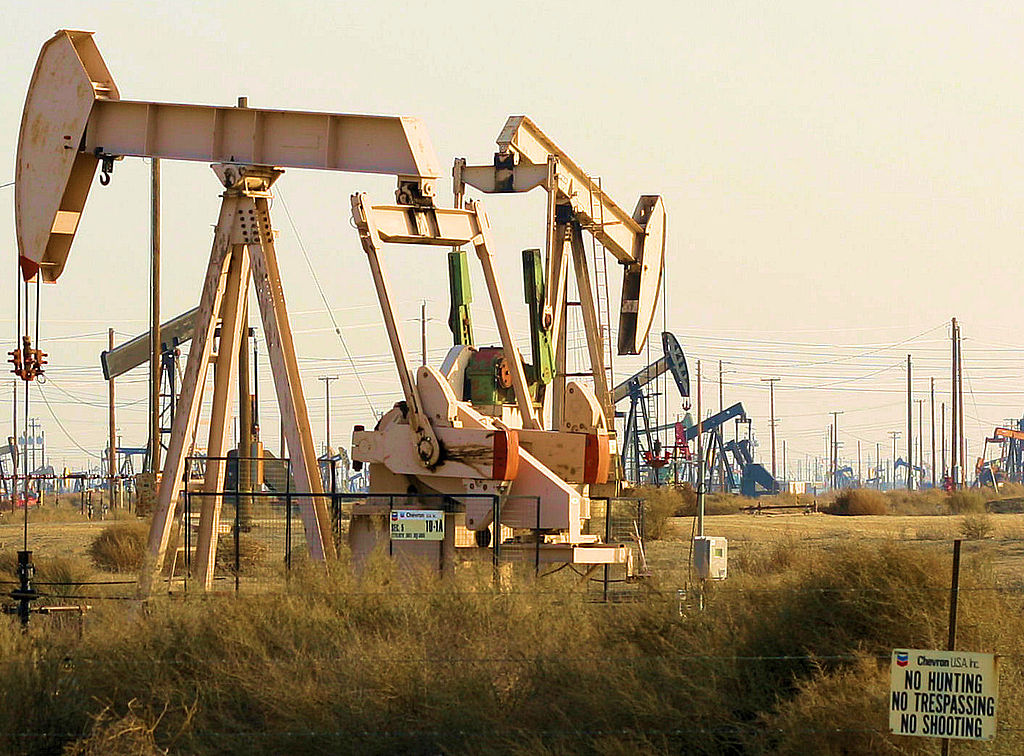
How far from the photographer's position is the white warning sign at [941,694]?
30.4 feet

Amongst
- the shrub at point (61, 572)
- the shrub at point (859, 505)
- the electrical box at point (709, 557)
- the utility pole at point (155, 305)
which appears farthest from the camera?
the shrub at point (859, 505)

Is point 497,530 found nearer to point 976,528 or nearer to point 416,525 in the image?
point 416,525

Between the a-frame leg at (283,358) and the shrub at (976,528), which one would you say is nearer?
the a-frame leg at (283,358)

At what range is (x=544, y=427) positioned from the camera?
21.5 m

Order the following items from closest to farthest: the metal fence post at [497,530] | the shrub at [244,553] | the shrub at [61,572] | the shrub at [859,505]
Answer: the metal fence post at [497,530] < the shrub at [244,553] < the shrub at [61,572] < the shrub at [859,505]

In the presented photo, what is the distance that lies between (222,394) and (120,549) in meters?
11.3

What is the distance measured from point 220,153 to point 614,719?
8.16 m

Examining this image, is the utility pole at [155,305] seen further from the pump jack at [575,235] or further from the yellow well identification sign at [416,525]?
the yellow well identification sign at [416,525]

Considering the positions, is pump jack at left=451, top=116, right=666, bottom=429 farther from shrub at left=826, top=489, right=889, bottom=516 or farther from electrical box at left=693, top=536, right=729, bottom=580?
shrub at left=826, top=489, right=889, bottom=516

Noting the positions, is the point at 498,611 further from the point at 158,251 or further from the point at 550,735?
the point at 158,251

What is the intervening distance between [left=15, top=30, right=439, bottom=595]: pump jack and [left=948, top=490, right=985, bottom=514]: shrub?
48.2 m

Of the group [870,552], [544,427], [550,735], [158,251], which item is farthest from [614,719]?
[158,251]

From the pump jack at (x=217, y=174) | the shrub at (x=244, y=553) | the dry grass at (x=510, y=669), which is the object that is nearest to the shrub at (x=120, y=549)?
the shrub at (x=244, y=553)

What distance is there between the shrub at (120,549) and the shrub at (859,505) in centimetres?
3322
